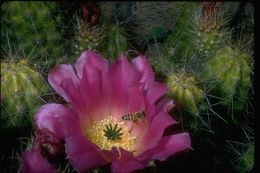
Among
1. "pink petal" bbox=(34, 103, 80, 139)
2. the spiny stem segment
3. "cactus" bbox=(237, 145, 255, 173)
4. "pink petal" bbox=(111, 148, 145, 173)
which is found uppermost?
"pink petal" bbox=(34, 103, 80, 139)

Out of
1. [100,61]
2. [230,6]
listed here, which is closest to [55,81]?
[100,61]

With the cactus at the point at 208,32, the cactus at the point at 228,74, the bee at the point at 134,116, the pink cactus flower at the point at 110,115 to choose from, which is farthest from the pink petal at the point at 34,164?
the cactus at the point at 208,32

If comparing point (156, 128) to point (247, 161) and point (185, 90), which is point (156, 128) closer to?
point (185, 90)

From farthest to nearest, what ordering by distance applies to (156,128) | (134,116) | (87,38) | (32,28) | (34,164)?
(32,28) < (87,38) < (134,116) < (156,128) < (34,164)

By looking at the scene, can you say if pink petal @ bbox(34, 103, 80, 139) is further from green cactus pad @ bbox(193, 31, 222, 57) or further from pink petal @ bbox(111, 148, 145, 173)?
green cactus pad @ bbox(193, 31, 222, 57)

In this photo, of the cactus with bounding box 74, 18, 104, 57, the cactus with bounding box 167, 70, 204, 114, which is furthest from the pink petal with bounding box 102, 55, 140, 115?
the cactus with bounding box 74, 18, 104, 57

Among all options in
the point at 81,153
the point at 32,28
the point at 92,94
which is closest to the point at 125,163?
the point at 81,153

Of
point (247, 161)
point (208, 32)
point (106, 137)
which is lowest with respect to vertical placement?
point (247, 161)
